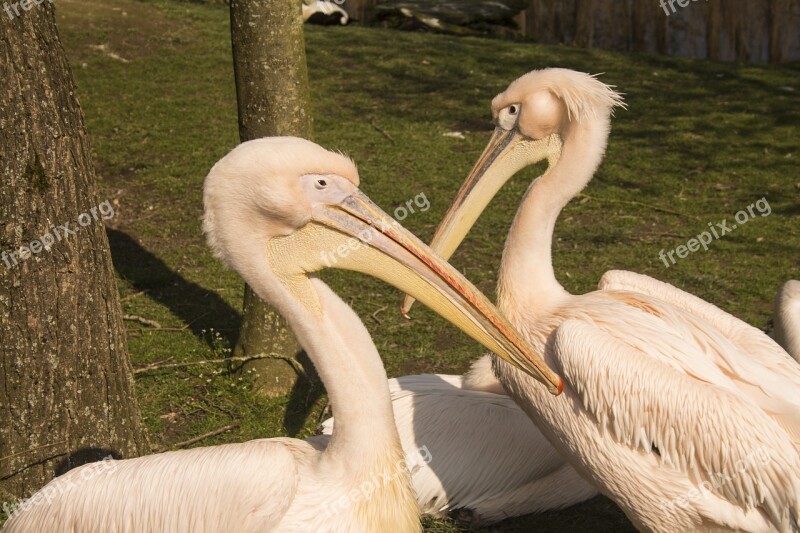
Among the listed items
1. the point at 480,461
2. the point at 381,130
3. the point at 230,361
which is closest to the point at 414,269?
the point at 480,461

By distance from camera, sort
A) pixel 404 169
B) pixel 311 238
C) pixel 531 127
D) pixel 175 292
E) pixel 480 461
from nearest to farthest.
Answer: pixel 311 238
pixel 531 127
pixel 480 461
pixel 175 292
pixel 404 169

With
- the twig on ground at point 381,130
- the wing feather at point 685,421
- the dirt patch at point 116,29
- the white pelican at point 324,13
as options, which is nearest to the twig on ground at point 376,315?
the wing feather at point 685,421

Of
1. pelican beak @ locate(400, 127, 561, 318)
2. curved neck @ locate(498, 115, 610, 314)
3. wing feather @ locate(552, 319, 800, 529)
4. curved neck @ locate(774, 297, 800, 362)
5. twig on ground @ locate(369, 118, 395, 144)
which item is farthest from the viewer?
twig on ground @ locate(369, 118, 395, 144)

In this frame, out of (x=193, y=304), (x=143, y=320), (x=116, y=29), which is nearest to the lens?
(x=143, y=320)

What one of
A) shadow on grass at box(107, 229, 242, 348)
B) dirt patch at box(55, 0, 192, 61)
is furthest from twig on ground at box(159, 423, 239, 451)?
dirt patch at box(55, 0, 192, 61)

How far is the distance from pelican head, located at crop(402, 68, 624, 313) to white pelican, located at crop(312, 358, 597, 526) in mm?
636

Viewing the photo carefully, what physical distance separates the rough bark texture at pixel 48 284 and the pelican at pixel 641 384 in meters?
1.56

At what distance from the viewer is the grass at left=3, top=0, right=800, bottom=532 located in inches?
201

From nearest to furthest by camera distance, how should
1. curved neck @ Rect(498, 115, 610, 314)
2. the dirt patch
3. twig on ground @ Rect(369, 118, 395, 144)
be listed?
curved neck @ Rect(498, 115, 610, 314) → twig on ground @ Rect(369, 118, 395, 144) → the dirt patch

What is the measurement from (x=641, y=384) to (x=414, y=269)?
1020 mm

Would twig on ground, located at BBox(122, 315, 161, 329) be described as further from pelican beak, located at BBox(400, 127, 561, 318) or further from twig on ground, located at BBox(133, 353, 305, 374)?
pelican beak, located at BBox(400, 127, 561, 318)

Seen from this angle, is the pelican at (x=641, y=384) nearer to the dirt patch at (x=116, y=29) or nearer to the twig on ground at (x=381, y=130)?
the twig on ground at (x=381, y=130)

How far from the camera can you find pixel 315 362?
267 cm

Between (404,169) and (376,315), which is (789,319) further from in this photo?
(404,169)
